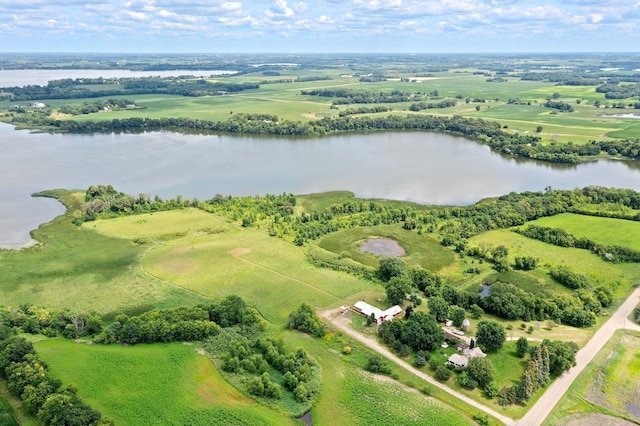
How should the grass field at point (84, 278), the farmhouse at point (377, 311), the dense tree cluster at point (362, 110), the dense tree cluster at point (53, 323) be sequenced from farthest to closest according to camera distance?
the dense tree cluster at point (362, 110)
the grass field at point (84, 278)
the farmhouse at point (377, 311)
the dense tree cluster at point (53, 323)

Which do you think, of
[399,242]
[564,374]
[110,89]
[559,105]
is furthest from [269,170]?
[110,89]

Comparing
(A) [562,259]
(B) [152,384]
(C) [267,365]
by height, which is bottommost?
(B) [152,384]

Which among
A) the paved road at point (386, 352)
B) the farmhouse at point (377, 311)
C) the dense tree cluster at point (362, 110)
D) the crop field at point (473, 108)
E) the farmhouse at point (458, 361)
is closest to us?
the paved road at point (386, 352)

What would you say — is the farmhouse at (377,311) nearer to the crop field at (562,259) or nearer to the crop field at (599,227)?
the crop field at (562,259)

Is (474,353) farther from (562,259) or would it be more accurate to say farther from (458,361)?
(562,259)

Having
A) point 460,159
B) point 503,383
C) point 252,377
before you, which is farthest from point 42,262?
point 460,159

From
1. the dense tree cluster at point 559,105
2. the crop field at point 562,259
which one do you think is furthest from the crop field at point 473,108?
the crop field at point 562,259

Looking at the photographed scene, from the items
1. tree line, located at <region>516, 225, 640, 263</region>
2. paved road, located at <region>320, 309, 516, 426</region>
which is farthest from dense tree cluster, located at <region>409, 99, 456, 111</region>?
paved road, located at <region>320, 309, 516, 426</region>
